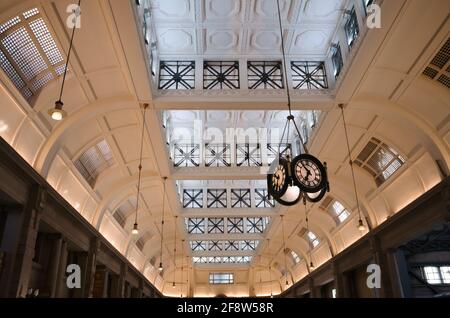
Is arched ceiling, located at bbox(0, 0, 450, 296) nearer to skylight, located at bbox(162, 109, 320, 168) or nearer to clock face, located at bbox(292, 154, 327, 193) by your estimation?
skylight, located at bbox(162, 109, 320, 168)

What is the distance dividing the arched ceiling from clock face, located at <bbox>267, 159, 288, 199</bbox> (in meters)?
3.78

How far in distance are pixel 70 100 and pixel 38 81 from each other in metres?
1.20

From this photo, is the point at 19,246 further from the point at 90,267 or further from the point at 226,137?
the point at 226,137

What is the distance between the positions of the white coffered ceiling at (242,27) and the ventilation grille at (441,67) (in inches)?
128

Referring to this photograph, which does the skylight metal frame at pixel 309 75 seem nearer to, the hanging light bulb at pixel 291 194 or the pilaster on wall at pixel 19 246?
the hanging light bulb at pixel 291 194

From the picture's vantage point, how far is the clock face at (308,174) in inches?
244

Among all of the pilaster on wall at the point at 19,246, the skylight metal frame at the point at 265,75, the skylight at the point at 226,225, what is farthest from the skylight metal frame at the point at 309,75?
the skylight at the point at 226,225

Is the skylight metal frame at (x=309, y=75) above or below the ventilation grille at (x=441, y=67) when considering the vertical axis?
above

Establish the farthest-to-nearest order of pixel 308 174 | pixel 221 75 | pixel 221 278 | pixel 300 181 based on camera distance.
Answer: pixel 221 278, pixel 221 75, pixel 308 174, pixel 300 181

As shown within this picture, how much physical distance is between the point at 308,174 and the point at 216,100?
5.17 metres

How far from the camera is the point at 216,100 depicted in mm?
10820

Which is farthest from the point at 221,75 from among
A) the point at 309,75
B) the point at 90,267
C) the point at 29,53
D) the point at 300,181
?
the point at 90,267

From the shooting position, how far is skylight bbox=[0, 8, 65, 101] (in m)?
7.22
